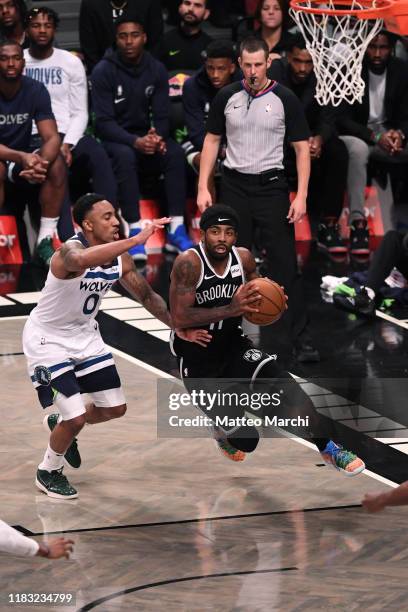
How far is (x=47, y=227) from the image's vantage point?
39.6 feet

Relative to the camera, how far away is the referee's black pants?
9.52 m

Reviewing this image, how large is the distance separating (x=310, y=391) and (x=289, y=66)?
4434 mm

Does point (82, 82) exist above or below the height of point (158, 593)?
above

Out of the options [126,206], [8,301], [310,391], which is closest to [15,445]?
[310,391]

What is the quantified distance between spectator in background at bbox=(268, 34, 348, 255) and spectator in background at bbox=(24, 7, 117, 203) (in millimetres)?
1801

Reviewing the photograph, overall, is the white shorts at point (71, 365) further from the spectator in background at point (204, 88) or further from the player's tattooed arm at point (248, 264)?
the spectator in background at point (204, 88)

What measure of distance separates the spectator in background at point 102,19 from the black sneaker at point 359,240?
2.90m

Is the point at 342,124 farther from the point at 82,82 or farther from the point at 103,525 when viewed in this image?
the point at 103,525

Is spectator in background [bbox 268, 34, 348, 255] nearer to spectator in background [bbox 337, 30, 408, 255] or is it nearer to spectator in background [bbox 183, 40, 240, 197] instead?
spectator in background [bbox 337, 30, 408, 255]

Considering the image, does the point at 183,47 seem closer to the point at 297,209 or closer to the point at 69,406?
the point at 297,209

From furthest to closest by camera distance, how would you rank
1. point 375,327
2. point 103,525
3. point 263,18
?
point 263,18 < point 375,327 < point 103,525

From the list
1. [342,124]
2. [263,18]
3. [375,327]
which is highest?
[263,18]

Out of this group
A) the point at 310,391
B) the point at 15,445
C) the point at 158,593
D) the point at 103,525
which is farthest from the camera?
the point at 310,391

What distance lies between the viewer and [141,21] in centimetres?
1263
